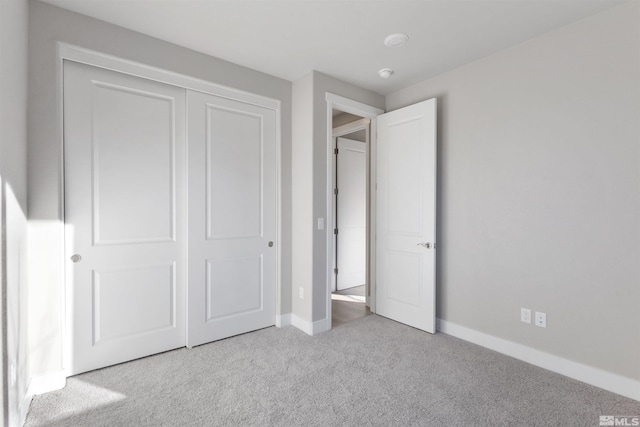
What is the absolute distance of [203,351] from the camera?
8.92ft

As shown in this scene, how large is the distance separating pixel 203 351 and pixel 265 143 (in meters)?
1.97

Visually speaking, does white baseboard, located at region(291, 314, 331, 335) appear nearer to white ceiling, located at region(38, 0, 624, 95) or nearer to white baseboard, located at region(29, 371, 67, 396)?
white baseboard, located at region(29, 371, 67, 396)

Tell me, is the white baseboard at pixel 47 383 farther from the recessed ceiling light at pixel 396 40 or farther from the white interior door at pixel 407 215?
the recessed ceiling light at pixel 396 40

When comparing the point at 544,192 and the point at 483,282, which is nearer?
the point at 544,192

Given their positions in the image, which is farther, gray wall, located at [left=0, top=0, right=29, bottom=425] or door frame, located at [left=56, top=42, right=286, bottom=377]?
door frame, located at [left=56, top=42, right=286, bottom=377]

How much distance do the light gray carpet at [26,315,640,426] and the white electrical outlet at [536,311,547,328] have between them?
332mm

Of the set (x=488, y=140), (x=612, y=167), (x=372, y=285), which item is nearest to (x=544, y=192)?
(x=612, y=167)

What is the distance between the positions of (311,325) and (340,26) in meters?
2.58

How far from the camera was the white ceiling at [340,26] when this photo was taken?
2.13m

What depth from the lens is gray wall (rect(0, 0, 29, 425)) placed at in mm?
1472

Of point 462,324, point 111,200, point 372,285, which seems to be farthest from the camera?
point 372,285

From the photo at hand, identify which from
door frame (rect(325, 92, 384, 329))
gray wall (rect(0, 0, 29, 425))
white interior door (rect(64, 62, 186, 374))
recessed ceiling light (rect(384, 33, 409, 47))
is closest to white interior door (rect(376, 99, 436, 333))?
door frame (rect(325, 92, 384, 329))

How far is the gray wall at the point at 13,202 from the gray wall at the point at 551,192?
125 inches

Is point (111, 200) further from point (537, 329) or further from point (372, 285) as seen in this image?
point (537, 329)
